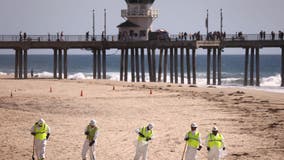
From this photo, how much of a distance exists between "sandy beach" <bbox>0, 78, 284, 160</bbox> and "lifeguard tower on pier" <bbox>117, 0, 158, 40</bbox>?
15393mm

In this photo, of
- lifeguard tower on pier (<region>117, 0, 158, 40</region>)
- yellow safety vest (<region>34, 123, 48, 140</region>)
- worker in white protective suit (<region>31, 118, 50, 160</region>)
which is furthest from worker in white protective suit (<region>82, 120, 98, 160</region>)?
lifeguard tower on pier (<region>117, 0, 158, 40</region>)

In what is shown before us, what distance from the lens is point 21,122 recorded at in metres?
33.6

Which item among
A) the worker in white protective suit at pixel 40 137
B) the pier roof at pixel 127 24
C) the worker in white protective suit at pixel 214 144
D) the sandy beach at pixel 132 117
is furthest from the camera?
the pier roof at pixel 127 24

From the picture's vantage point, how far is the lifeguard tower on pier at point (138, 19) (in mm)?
71125

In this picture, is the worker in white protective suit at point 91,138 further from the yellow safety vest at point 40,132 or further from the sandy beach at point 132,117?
the sandy beach at point 132,117

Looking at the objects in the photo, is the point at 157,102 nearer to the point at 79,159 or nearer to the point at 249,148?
the point at 249,148

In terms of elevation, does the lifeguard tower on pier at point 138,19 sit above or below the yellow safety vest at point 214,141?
above

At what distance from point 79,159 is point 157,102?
62.4ft

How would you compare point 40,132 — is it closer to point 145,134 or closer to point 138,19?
point 145,134

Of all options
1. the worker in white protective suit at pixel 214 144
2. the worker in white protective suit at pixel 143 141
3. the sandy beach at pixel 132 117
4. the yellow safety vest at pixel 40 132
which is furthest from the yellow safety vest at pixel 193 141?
the yellow safety vest at pixel 40 132

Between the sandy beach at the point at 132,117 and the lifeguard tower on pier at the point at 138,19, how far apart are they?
50.5 feet

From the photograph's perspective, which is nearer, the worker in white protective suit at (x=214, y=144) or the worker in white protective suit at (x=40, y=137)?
the worker in white protective suit at (x=214, y=144)

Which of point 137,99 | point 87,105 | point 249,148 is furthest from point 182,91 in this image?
point 249,148

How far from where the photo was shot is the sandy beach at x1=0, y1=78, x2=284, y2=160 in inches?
1096
